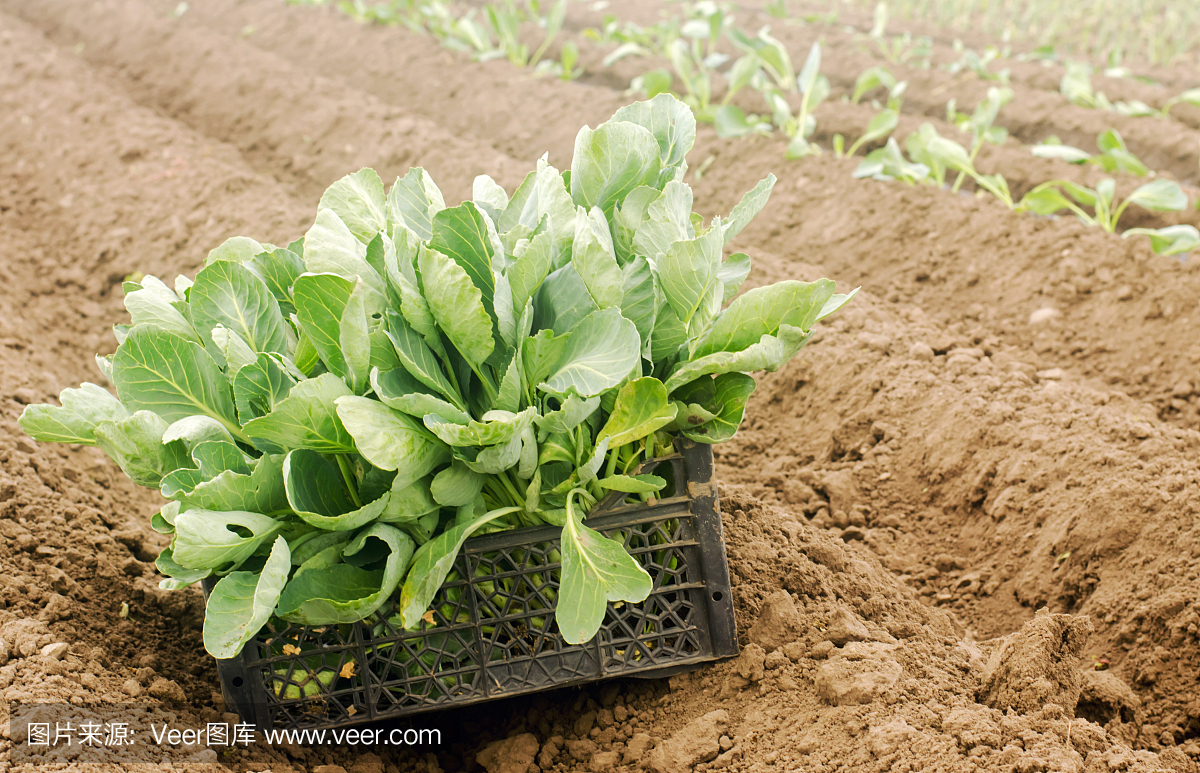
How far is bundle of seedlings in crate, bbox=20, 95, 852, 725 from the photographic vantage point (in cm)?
119

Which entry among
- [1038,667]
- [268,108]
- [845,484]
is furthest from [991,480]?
[268,108]

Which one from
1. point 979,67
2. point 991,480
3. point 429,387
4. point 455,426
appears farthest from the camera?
point 979,67

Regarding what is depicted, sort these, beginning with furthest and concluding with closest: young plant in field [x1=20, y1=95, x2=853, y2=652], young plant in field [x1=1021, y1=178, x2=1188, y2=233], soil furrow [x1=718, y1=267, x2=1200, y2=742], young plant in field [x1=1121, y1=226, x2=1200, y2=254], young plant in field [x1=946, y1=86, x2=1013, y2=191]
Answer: young plant in field [x1=946, y1=86, x2=1013, y2=191]
young plant in field [x1=1021, y1=178, x2=1188, y2=233]
young plant in field [x1=1121, y1=226, x2=1200, y2=254]
soil furrow [x1=718, y1=267, x2=1200, y2=742]
young plant in field [x1=20, y1=95, x2=853, y2=652]

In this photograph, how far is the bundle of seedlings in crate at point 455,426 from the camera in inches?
46.9

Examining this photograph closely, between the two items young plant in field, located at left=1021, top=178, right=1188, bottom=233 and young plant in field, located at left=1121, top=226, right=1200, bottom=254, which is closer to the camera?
young plant in field, located at left=1121, top=226, right=1200, bottom=254

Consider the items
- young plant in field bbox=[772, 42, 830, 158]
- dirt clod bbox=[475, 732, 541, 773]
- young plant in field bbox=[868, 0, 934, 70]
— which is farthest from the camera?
young plant in field bbox=[868, 0, 934, 70]

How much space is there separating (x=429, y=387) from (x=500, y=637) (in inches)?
17.0

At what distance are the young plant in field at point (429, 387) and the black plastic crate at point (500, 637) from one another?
43 millimetres

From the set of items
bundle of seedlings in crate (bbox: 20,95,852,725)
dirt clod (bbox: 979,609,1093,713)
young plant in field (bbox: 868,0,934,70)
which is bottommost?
young plant in field (bbox: 868,0,934,70)

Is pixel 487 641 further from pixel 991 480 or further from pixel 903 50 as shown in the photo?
pixel 903 50

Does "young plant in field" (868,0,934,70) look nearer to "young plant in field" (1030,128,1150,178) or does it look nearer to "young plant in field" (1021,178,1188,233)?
"young plant in field" (1030,128,1150,178)

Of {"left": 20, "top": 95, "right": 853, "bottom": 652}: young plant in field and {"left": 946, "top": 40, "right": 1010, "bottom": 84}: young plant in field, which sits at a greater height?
{"left": 20, "top": 95, "right": 853, "bottom": 652}: young plant in field

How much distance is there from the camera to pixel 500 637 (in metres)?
1.42

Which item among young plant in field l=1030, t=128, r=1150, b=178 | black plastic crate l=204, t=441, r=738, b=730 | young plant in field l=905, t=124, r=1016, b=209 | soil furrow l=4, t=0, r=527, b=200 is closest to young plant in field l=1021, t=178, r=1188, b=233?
young plant in field l=905, t=124, r=1016, b=209
